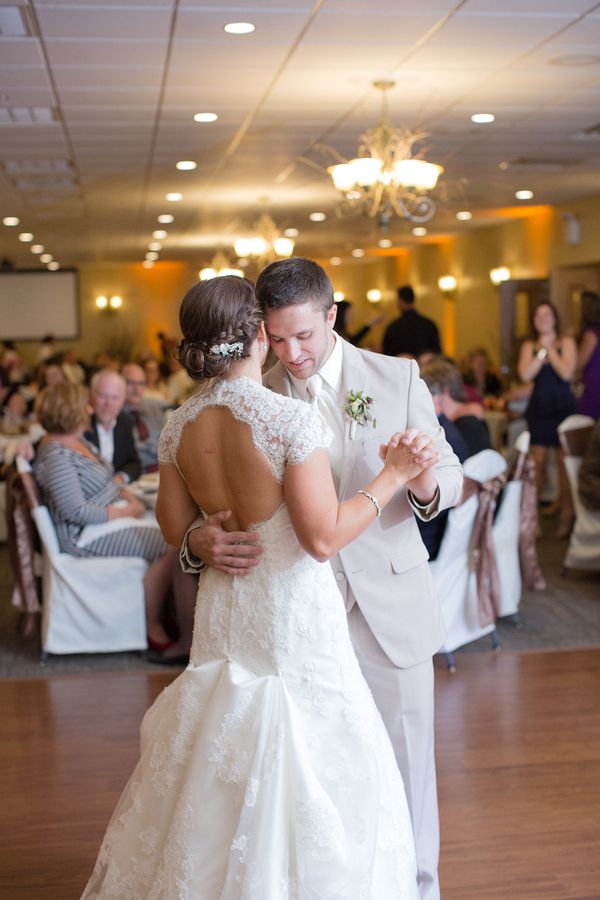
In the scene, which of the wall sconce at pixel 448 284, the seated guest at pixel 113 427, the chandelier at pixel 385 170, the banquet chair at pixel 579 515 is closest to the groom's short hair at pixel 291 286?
the seated guest at pixel 113 427

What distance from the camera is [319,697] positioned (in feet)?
7.55

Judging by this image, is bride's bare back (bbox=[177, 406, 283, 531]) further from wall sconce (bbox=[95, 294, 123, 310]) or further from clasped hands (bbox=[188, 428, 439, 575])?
wall sconce (bbox=[95, 294, 123, 310])

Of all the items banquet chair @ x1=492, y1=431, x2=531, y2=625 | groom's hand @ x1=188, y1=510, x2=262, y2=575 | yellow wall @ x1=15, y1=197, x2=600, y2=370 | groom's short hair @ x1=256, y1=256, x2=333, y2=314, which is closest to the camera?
groom's hand @ x1=188, y1=510, x2=262, y2=575

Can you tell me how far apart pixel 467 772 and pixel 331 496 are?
2.18 meters

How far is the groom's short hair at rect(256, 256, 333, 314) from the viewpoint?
7.69 ft

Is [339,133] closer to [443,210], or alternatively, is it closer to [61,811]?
[443,210]

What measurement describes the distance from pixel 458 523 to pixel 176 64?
3138 mm

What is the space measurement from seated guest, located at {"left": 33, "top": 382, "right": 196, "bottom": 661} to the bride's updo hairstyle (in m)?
3.26

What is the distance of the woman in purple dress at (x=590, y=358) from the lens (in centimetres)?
948

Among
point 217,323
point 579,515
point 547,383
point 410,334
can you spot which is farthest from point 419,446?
point 410,334

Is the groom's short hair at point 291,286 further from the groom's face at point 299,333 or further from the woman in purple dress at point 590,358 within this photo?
the woman in purple dress at point 590,358

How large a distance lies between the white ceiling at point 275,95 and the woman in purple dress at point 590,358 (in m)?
1.37

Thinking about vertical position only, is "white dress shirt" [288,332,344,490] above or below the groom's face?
below

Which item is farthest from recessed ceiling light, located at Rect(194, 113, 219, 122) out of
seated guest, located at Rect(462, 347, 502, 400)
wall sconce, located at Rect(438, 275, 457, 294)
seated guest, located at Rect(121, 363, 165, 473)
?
wall sconce, located at Rect(438, 275, 457, 294)
